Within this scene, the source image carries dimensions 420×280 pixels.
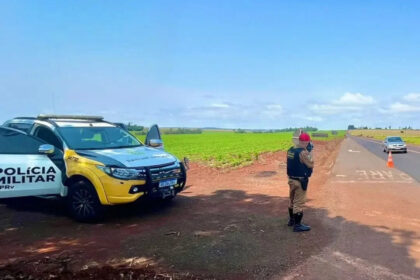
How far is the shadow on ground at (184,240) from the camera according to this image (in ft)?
16.1

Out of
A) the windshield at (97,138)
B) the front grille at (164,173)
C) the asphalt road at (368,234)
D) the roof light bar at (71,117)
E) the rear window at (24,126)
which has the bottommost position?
the asphalt road at (368,234)

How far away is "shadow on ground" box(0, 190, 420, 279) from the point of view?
4.92 meters

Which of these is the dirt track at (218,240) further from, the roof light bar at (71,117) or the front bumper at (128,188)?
the roof light bar at (71,117)

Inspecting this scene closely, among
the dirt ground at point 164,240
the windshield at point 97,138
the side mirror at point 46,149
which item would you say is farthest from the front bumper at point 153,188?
the side mirror at point 46,149

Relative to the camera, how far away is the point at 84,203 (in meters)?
7.10

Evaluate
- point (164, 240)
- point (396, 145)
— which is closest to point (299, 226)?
point (164, 240)

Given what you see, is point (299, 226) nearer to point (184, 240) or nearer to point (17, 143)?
Answer: point (184, 240)

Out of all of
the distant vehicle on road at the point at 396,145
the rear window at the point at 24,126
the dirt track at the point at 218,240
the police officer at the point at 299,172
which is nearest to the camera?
the dirt track at the point at 218,240

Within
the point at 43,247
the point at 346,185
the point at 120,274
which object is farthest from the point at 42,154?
the point at 346,185

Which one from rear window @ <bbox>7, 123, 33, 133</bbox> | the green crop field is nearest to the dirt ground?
rear window @ <bbox>7, 123, 33, 133</bbox>

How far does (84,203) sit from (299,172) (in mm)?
4104

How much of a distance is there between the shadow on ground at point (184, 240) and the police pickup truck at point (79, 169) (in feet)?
1.90

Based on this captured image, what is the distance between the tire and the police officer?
357cm

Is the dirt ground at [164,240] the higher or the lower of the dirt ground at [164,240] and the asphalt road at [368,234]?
the lower
